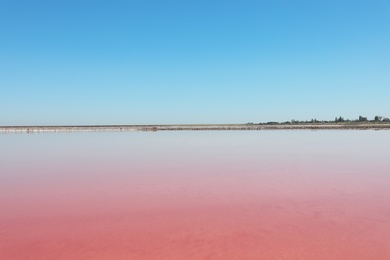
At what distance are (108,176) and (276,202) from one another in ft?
18.5

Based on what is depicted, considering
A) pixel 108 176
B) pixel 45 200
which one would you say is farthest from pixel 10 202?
pixel 108 176

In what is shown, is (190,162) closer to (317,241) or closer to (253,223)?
(253,223)

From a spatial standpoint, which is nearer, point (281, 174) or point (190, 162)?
point (281, 174)

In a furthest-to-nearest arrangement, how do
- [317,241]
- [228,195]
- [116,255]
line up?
[228,195], [317,241], [116,255]

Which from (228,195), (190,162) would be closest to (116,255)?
(228,195)

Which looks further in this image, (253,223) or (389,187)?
(389,187)

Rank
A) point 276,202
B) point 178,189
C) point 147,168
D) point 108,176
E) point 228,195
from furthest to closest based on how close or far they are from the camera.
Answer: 1. point 147,168
2. point 108,176
3. point 178,189
4. point 228,195
5. point 276,202

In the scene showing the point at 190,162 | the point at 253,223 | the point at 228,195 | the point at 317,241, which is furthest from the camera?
the point at 190,162

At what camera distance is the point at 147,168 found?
40.3 feet

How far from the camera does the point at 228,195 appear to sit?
7848mm

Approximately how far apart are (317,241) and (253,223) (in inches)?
45.5

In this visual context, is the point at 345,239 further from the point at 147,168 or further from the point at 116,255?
the point at 147,168

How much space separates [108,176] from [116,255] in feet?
21.0

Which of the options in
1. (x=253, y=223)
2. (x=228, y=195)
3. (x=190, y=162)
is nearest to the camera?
(x=253, y=223)
